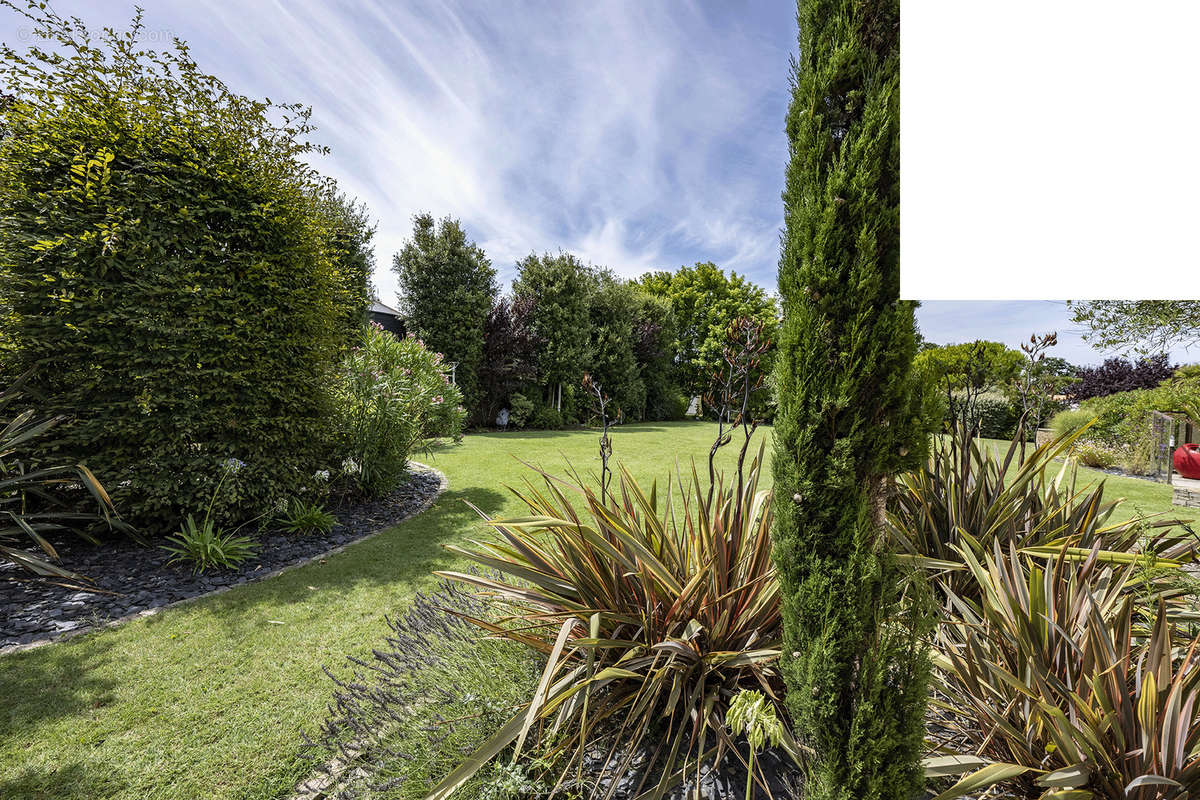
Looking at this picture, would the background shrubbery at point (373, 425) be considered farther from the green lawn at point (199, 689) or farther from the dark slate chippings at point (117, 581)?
the green lawn at point (199, 689)

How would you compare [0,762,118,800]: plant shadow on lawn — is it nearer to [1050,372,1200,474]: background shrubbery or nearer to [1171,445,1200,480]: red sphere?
[1171,445,1200,480]: red sphere

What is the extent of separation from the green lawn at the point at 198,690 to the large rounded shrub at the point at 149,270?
4.53 feet

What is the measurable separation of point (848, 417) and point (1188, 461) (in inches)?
291

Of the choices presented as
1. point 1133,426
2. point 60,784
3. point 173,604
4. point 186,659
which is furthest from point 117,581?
point 1133,426

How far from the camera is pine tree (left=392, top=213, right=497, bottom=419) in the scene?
12.7 m

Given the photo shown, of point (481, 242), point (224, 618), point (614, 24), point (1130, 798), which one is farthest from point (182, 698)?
point (481, 242)

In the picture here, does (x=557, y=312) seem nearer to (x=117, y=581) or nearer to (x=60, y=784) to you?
(x=117, y=581)

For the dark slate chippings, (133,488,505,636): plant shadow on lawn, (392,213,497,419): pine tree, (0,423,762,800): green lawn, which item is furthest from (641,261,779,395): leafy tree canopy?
(0,423,762,800): green lawn

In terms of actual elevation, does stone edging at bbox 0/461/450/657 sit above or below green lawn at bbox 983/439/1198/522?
below

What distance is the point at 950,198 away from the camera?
2.73m

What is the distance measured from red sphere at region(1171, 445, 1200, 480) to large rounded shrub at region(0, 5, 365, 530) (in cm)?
996

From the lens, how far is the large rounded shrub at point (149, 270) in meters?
3.39

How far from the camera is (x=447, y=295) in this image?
1280 centimetres

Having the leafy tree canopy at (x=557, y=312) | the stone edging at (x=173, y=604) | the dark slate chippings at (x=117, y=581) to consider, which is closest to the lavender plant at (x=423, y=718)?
the stone edging at (x=173, y=604)
